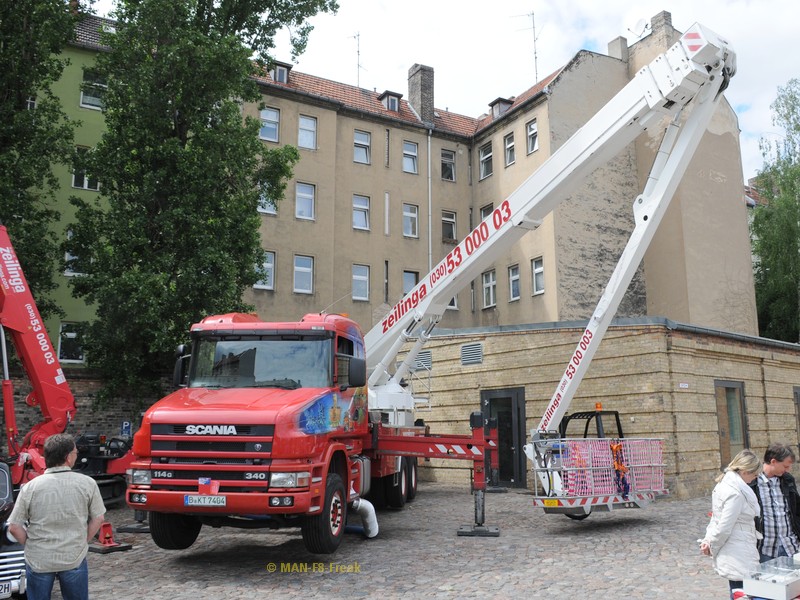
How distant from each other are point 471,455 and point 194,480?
15.3 ft

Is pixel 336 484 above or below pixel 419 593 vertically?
above

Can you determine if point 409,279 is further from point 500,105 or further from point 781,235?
point 781,235

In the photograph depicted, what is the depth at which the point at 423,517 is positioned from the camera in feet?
44.5

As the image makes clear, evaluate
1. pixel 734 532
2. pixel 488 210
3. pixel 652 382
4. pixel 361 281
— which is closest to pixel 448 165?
pixel 488 210

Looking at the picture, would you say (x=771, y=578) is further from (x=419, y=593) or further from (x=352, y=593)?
(x=352, y=593)

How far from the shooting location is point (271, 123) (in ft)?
94.8

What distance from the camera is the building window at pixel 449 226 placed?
107ft

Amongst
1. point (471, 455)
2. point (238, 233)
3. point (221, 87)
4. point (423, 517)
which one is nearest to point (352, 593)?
point (471, 455)

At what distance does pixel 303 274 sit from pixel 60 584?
77.3 feet

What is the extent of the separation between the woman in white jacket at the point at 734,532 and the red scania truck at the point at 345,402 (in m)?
4.64

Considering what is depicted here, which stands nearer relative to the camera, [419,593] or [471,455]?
[419,593]

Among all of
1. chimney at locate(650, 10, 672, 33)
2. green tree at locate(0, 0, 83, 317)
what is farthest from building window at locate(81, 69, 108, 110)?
chimney at locate(650, 10, 672, 33)

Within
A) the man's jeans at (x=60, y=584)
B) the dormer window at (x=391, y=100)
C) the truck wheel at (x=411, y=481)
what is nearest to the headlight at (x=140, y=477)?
the man's jeans at (x=60, y=584)

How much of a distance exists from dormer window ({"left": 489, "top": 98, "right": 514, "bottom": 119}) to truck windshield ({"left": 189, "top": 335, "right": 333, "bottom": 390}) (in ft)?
82.6
